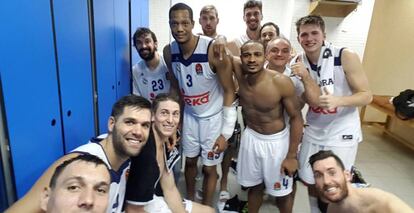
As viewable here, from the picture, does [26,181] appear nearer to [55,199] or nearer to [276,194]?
[55,199]

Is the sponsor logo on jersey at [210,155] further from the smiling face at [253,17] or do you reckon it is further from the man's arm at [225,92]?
the smiling face at [253,17]

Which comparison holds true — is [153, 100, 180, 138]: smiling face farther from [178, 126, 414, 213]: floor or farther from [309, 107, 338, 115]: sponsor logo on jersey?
[178, 126, 414, 213]: floor

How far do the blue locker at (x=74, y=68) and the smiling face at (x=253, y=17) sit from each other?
148cm

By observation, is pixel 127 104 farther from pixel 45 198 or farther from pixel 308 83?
pixel 308 83

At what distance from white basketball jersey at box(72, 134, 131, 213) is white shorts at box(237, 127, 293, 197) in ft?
2.85

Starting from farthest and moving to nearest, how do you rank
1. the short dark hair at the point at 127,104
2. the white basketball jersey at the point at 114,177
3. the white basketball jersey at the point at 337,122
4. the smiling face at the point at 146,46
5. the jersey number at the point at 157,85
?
1. the jersey number at the point at 157,85
2. the smiling face at the point at 146,46
3. the white basketball jersey at the point at 337,122
4. the short dark hair at the point at 127,104
5. the white basketball jersey at the point at 114,177

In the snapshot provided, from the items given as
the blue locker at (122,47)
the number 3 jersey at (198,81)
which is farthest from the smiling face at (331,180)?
the blue locker at (122,47)

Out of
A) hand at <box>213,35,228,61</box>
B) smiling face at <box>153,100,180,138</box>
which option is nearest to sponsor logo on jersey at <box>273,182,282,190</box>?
smiling face at <box>153,100,180,138</box>

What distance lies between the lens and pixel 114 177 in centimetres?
126

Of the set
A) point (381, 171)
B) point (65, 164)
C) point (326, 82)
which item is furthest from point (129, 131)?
point (381, 171)

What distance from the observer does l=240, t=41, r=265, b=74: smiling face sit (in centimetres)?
175

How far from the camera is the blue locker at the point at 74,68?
1.44 m

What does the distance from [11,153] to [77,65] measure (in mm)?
651

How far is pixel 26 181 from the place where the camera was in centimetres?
125
